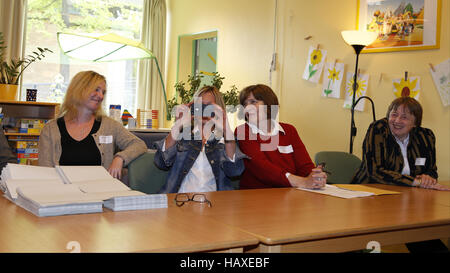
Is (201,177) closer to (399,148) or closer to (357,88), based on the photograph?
(399,148)

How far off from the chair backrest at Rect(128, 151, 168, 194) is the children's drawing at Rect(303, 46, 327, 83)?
2958 millimetres

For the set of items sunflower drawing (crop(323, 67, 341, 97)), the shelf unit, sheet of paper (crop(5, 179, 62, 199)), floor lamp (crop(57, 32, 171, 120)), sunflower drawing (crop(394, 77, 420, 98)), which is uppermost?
floor lamp (crop(57, 32, 171, 120))

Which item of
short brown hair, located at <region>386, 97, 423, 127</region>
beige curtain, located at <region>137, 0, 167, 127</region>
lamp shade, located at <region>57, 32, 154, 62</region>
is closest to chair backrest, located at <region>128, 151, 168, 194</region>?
short brown hair, located at <region>386, 97, 423, 127</region>

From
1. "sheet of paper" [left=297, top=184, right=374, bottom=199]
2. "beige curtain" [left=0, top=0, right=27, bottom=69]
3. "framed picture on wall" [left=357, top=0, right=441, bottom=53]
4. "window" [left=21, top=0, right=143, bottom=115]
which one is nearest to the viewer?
"sheet of paper" [left=297, top=184, right=374, bottom=199]

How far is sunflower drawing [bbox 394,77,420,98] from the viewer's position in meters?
3.97

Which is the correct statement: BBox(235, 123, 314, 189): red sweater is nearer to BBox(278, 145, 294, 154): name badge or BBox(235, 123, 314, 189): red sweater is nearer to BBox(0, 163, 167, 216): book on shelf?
BBox(278, 145, 294, 154): name badge

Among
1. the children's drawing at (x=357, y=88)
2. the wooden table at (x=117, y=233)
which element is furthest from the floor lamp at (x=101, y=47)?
the wooden table at (x=117, y=233)

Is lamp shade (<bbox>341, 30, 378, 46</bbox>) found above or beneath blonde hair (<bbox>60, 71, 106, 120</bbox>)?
above

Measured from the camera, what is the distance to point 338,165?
330 cm

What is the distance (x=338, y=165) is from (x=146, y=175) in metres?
1.61

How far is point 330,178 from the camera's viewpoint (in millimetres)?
3260

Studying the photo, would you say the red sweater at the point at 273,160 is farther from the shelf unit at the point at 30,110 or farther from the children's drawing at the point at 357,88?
the shelf unit at the point at 30,110

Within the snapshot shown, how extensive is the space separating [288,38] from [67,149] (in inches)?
131

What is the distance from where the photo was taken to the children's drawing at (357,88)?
4367 millimetres
